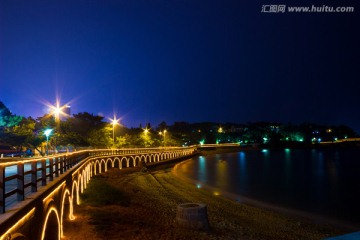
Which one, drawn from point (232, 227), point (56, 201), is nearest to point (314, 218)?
point (232, 227)

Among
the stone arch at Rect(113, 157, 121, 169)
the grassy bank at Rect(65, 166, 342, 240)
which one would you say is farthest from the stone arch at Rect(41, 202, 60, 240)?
the stone arch at Rect(113, 157, 121, 169)

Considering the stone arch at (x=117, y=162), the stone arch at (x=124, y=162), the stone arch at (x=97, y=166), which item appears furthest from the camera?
the stone arch at (x=124, y=162)

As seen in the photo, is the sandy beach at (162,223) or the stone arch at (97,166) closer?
the sandy beach at (162,223)

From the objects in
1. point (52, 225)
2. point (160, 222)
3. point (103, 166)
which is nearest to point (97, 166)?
point (103, 166)

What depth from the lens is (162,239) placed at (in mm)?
13516

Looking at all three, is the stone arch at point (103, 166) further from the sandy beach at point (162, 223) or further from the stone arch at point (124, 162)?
the sandy beach at point (162, 223)

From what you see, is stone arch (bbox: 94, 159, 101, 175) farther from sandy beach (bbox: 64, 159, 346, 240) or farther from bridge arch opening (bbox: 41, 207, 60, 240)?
bridge arch opening (bbox: 41, 207, 60, 240)

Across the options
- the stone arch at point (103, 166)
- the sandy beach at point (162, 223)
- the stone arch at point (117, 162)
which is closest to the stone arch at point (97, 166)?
the stone arch at point (103, 166)

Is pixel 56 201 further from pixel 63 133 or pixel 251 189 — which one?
pixel 63 133

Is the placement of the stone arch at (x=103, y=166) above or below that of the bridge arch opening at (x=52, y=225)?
below

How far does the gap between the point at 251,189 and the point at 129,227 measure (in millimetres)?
28905

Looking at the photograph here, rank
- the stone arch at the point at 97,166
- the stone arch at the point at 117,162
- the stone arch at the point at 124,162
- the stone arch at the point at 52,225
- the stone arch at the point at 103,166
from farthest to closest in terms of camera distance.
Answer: the stone arch at the point at 124,162 → the stone arch at the point at 117,162 → the stone arch at the point at 103,166 → the stone arch at the point at 97,166 → the stone arch at the point at 52,225

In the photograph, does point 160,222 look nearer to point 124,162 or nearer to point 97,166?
point 97,166

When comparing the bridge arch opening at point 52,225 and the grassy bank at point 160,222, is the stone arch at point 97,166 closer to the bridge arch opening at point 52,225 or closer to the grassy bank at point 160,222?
the grassy bank at point 160,222
